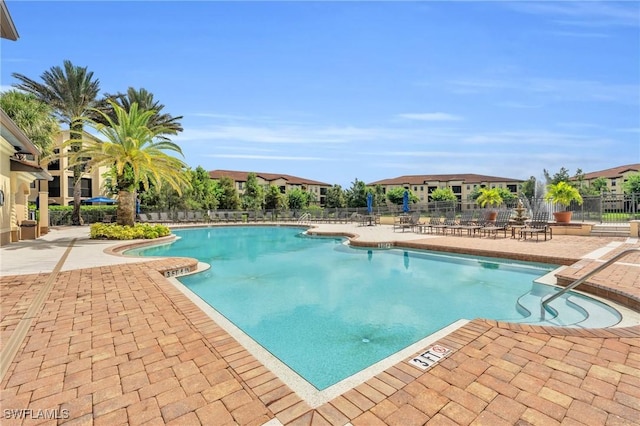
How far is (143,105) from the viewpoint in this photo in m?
25.3

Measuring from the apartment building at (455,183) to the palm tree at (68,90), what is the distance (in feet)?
178

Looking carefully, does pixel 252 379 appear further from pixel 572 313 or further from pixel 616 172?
pixel 616 172

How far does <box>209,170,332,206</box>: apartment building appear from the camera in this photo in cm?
5666

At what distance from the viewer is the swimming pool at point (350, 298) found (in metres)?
4.04

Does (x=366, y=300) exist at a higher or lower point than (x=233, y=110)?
lower

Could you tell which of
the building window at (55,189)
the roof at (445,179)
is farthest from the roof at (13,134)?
the roof at (445,179)

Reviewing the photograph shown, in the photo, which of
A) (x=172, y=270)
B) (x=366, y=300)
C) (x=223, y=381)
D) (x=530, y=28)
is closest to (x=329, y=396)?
(x=223, y=381)

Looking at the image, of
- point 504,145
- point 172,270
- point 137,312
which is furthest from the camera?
point 504,145

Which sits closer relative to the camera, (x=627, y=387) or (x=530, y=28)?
(x=627, y=387)

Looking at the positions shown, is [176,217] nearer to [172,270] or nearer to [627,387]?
[172,270]

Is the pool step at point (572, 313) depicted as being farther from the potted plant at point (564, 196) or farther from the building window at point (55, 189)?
the building window at point (55, 189)

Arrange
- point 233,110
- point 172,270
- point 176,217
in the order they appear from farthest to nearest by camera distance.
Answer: point 176,217, point 233,110, point 172,270

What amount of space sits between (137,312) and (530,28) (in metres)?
11.7

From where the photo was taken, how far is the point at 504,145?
36.1 metres
